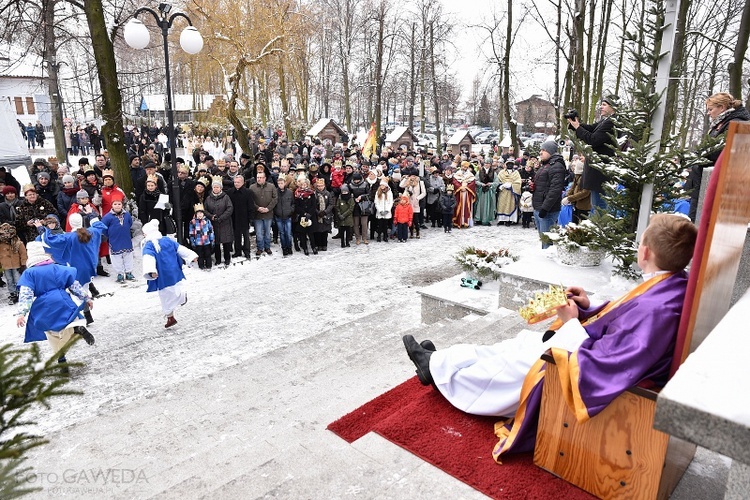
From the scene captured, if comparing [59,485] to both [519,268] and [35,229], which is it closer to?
[519,268]

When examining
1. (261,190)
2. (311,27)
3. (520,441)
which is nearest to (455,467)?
(520,441)

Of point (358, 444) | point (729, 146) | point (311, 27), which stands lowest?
point (358, 444)

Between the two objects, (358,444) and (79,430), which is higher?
(358,444)

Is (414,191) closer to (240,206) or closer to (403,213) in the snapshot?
(403,213)

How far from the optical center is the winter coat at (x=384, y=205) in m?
12.4

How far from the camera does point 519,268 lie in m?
6.48

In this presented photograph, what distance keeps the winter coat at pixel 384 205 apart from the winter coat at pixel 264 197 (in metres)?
2.53

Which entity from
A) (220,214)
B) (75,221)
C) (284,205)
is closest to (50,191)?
(75,221)

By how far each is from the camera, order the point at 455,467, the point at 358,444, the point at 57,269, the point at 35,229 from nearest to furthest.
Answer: the point at 455,467
the point at 358,444
the point at 57,269
the point at 35,229

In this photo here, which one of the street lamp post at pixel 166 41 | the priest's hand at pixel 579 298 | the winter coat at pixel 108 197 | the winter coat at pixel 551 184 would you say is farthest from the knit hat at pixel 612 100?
the winter coat at pixel 108 197

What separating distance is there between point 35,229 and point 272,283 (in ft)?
14.1

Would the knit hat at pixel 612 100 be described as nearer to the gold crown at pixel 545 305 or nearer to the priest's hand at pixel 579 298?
the priest's hand at pixel 579 298

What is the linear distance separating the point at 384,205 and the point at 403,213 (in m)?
0.59

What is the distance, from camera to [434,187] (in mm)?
13938
